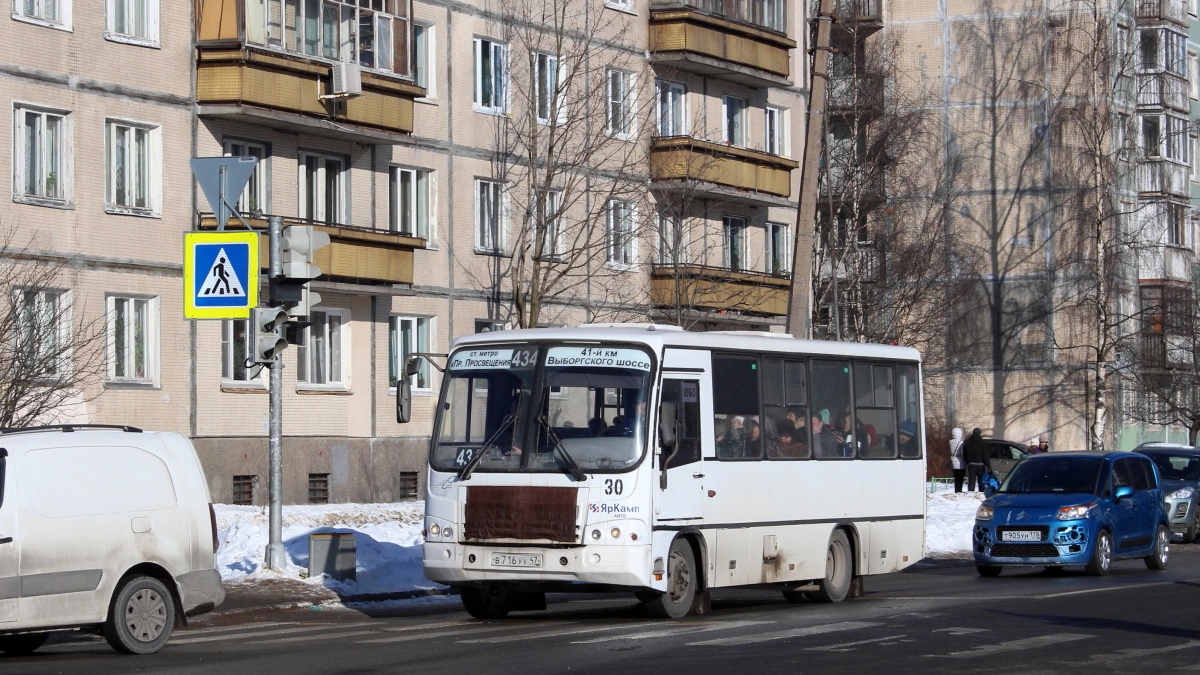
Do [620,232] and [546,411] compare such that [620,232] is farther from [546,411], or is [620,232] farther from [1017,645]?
[1017,645]

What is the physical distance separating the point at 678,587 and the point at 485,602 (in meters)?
1.93

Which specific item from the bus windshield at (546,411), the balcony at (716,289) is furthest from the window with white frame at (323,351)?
the bus windshield at (546,411)

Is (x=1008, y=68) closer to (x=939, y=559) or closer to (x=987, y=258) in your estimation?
(x=987, y=258)

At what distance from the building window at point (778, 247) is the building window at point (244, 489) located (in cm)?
1903

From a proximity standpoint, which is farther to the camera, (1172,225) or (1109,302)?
(1172,225)

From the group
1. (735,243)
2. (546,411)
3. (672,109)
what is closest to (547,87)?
(672,109)

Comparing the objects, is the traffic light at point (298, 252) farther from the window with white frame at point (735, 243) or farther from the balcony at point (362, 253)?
the window with white frame at point (735, 243)

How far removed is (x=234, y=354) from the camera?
3369 centimetres

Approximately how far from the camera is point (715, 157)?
4412 centimetres

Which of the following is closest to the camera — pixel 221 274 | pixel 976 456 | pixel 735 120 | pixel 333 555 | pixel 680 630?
pixel 680 630

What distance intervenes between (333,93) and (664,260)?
12.3 m

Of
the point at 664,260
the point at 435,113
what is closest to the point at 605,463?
the point at 435,113

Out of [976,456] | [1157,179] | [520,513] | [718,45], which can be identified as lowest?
[976,456]

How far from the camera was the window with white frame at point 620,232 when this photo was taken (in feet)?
138
